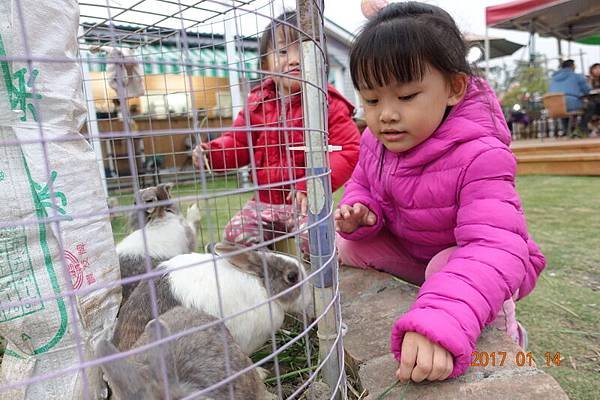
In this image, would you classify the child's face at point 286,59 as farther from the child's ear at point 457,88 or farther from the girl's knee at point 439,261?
the girl's knee at point 439,261

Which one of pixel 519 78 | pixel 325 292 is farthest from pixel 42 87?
pixel 519 78

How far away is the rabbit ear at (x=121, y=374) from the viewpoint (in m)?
0.87

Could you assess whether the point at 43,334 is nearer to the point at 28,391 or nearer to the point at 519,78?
the point at 28,391

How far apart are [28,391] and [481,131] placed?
60.3 inches

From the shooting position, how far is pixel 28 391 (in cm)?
110

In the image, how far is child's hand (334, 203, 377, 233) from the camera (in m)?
1.85

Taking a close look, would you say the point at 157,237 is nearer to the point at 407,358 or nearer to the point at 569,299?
the point at 407,358

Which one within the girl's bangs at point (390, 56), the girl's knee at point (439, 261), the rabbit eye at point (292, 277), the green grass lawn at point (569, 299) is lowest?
the green grass lawn at point (569, 299)

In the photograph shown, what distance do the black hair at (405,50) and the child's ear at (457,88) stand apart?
0.10ft

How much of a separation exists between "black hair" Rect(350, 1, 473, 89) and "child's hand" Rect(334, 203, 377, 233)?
0.53 meters

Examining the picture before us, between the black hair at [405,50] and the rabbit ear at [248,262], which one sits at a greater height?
the black hair at [405,50]

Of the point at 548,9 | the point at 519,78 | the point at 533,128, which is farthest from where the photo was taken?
the point at 519,78

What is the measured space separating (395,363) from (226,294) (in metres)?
0.65
